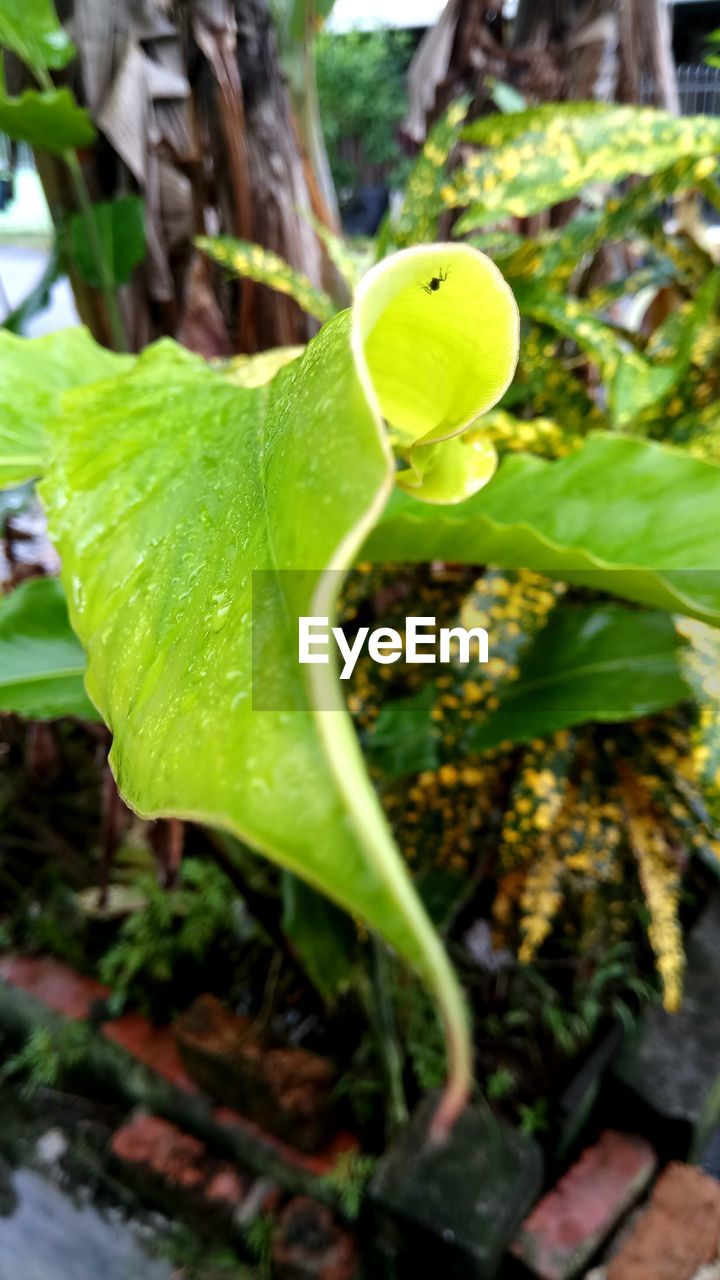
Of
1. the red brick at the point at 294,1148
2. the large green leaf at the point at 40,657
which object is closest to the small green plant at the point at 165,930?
the red brick at the point at 294,1148

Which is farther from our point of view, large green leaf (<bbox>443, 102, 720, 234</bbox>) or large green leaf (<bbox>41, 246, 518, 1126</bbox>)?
large green leaf (<bbox>443, 102, 720, 234</bbox>)

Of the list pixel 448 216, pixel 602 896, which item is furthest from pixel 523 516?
pixel 448 216

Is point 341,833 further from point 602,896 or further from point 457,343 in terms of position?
point 602,896

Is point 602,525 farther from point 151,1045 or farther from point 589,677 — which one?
point 151,1045

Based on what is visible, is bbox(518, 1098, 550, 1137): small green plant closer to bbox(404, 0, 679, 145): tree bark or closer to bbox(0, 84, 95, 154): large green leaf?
bbox(0, 84, 95, 154): large green leaf

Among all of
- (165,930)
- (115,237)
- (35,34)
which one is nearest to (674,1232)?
(165,930)

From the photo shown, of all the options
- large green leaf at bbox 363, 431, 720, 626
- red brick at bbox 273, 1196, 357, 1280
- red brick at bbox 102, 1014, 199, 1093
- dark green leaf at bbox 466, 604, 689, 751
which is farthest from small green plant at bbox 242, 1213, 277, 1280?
large green leaf at bbox 363, 431, 720, 626
